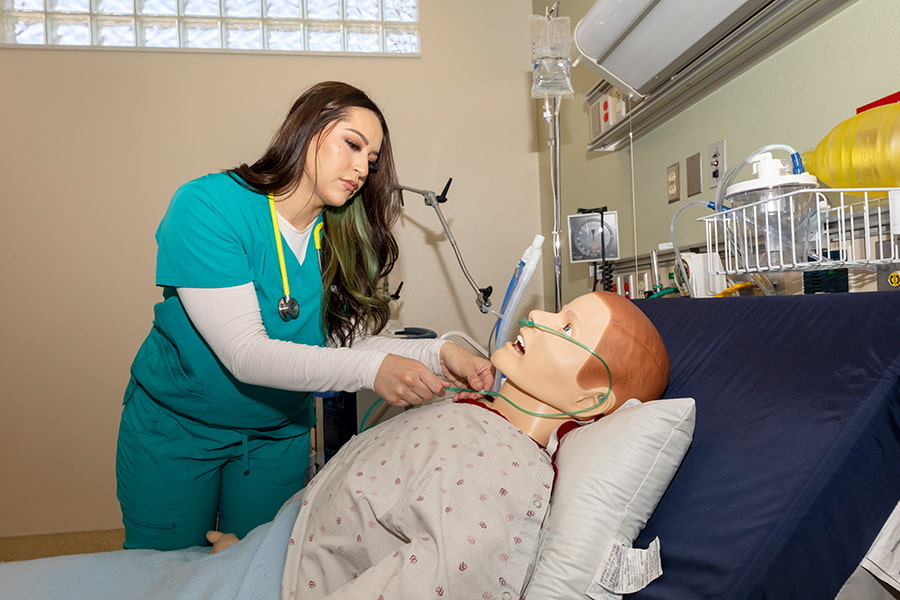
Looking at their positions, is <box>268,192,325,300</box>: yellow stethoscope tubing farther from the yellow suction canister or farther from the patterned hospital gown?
the yellow suction canister

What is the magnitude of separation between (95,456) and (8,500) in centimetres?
42

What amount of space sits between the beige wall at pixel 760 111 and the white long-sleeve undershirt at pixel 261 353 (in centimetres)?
94

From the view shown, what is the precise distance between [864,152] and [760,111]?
48 centimetres

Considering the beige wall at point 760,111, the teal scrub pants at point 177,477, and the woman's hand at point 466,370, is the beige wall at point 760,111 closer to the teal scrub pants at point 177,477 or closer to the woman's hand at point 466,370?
the woman's hand at point 466,370

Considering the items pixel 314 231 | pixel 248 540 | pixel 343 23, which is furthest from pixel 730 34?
pixel 343 23

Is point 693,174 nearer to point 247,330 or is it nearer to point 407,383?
point 407,383

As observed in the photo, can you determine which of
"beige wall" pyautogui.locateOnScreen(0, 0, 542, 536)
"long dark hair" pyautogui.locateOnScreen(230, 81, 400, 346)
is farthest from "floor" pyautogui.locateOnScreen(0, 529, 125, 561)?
"long dark hair" pyautogui.locateOnScreen(230, 81, 400, 346)

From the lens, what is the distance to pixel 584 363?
1.03 metres

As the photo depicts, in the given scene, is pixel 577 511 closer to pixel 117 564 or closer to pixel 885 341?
pixel 885 341

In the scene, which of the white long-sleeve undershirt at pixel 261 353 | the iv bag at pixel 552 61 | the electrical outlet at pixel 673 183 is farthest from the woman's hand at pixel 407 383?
the iv bag at pixel 552 61

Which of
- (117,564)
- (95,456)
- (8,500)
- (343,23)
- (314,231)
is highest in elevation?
(343,23)

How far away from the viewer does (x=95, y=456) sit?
112 inches

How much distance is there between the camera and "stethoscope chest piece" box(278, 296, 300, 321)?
1.34m

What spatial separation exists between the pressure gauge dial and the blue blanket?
1293mm
